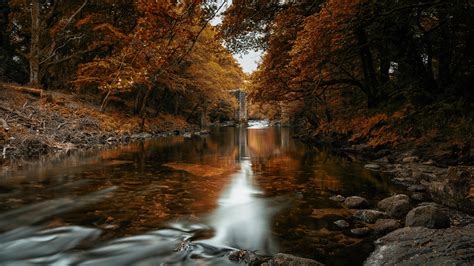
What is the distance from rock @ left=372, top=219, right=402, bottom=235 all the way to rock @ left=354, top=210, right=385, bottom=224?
10.4 inches

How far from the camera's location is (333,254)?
173 inches

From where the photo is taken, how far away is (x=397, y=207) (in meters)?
5.80

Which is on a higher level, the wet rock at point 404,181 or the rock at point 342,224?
the wet rock at point 404,181

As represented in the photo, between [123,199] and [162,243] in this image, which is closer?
[162,243]

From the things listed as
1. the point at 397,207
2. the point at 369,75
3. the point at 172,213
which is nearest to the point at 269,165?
the point at 172,213

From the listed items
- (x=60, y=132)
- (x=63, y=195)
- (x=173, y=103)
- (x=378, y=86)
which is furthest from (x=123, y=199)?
(x=173, y=103)

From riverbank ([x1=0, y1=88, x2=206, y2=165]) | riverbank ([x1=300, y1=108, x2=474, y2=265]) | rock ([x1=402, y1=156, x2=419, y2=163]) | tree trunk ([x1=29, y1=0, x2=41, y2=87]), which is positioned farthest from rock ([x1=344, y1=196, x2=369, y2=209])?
tree trunk ([x1=29, y1=0, x2=41, y2=87])

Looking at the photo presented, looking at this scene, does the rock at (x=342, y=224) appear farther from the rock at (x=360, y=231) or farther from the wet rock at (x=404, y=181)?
the wet rock at (x=404, y=181)

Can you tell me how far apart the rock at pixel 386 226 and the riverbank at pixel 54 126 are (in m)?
11.6

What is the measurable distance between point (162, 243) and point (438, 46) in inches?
471

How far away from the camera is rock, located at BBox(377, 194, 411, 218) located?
225 inches

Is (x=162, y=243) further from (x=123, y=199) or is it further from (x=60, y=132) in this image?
(x=60, y=132)

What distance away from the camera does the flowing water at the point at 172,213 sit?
4.49 m

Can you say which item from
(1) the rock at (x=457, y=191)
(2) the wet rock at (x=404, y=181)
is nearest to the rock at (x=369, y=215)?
(1) the rock at (x=457, y=191)
